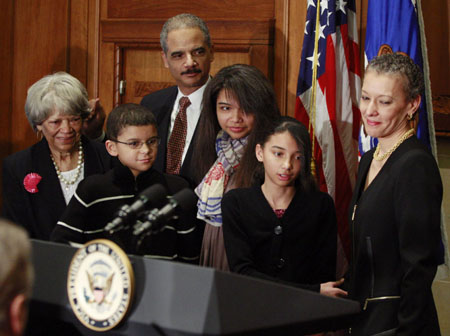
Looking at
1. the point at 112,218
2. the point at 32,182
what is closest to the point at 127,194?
the point at 112,218

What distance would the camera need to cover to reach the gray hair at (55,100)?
2914 mm

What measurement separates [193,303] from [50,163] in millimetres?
1765

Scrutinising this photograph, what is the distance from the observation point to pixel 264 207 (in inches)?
102

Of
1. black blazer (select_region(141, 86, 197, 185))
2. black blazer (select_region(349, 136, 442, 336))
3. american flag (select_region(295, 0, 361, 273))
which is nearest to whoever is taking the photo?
black blazer (select_region(349, 136, 442, 336))

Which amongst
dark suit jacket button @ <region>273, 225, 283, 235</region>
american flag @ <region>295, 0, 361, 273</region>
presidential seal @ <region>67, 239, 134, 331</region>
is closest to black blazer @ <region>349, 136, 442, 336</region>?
Answer: dark suit jacket button @ <region>273, 225, 283, 235</region>

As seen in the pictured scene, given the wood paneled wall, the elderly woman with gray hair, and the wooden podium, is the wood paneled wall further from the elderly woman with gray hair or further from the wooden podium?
the wooden podium

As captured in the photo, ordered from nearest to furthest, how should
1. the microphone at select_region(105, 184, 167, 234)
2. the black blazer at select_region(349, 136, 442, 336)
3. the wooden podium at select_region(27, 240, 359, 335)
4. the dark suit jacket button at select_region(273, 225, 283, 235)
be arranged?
the wooden podium at select_region(27, 240, 359, 335), the microphone at select_region(105, 184, 167, 234), the black blazer at select_region(349, 136, 442, 336), the dark suit jacket button at select_region(273, 225, 283, 235)

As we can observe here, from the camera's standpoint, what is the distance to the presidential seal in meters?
1.47

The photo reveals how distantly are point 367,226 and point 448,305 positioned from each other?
78.2 inches

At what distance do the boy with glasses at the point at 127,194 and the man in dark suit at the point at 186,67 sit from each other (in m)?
0.47

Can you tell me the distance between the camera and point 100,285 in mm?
1499

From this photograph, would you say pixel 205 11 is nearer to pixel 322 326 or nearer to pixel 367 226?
pixel 367 226

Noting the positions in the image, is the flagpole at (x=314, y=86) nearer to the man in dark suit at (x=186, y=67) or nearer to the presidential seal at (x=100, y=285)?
the man in dark suit at (x=186, y=67)

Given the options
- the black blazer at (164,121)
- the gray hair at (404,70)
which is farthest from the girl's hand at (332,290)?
the black blazer at (164,121)
